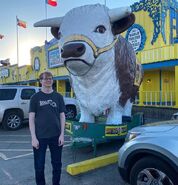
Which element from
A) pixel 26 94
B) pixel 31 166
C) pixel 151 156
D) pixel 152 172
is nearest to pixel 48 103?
pixel 151 156

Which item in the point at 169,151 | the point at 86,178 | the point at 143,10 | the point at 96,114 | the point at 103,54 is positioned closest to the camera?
the point at 169,151

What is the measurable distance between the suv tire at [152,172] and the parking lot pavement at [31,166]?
0.98 meters

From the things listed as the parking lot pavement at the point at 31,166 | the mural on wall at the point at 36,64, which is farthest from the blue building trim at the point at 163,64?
the mural on wall at the point at 36,64

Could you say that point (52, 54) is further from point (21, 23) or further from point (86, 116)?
point (86, 116)

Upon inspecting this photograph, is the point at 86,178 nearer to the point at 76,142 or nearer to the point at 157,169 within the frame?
the point at 76,142

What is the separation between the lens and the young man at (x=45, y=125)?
4.32 meters

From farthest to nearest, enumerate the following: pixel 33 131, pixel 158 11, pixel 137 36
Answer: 1. pixel 137 36
2. pixel 158 11
3. pixel 33 131

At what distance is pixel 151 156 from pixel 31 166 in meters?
3.15

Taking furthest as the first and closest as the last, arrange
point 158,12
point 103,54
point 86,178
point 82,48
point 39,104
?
point 158,12
point 103,54
point 82,48
point 86,178
point 39,104

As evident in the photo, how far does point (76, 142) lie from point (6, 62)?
1418 inches

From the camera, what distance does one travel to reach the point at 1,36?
36.0 metres

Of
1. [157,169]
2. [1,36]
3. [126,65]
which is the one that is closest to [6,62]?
[1,36]

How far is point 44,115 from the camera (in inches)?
171

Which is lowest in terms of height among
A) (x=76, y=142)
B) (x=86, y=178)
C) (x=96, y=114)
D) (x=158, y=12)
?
(x=86, y=178)
